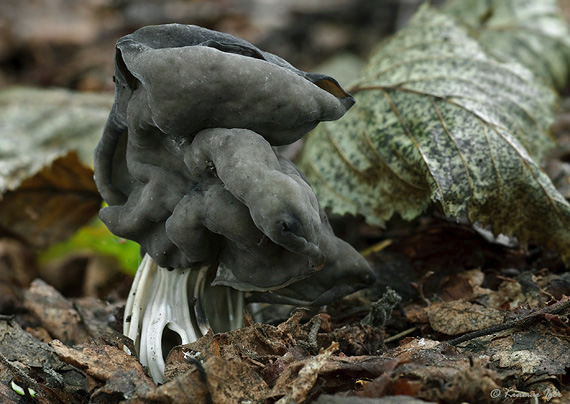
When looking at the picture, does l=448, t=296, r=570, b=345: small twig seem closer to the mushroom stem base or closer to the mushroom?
the mushroom

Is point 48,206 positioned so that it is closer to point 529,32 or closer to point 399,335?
point 399,335

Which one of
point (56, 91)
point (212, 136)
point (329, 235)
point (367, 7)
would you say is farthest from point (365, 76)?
point (367, 7)

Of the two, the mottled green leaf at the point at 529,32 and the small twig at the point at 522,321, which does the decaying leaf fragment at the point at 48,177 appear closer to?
the small twig at the point at 522,321

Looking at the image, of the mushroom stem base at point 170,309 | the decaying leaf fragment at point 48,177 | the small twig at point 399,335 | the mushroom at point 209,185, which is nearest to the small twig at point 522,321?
the small twig at point 399,335

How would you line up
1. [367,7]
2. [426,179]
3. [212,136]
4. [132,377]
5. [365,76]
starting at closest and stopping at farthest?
[132,377] < [212,136] < [426,179] < [365,76] < [367,7]

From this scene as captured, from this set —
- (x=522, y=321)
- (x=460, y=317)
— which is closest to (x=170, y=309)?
(x=460, y=317)

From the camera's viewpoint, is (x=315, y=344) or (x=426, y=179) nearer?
(x=315, y=344)

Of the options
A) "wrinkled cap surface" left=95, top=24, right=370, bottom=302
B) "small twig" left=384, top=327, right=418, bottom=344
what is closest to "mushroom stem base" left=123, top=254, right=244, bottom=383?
"wrinkled cap surface" left=95, top=24, right=370, bottom=302

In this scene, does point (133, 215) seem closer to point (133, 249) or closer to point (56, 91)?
point (133, 249)
